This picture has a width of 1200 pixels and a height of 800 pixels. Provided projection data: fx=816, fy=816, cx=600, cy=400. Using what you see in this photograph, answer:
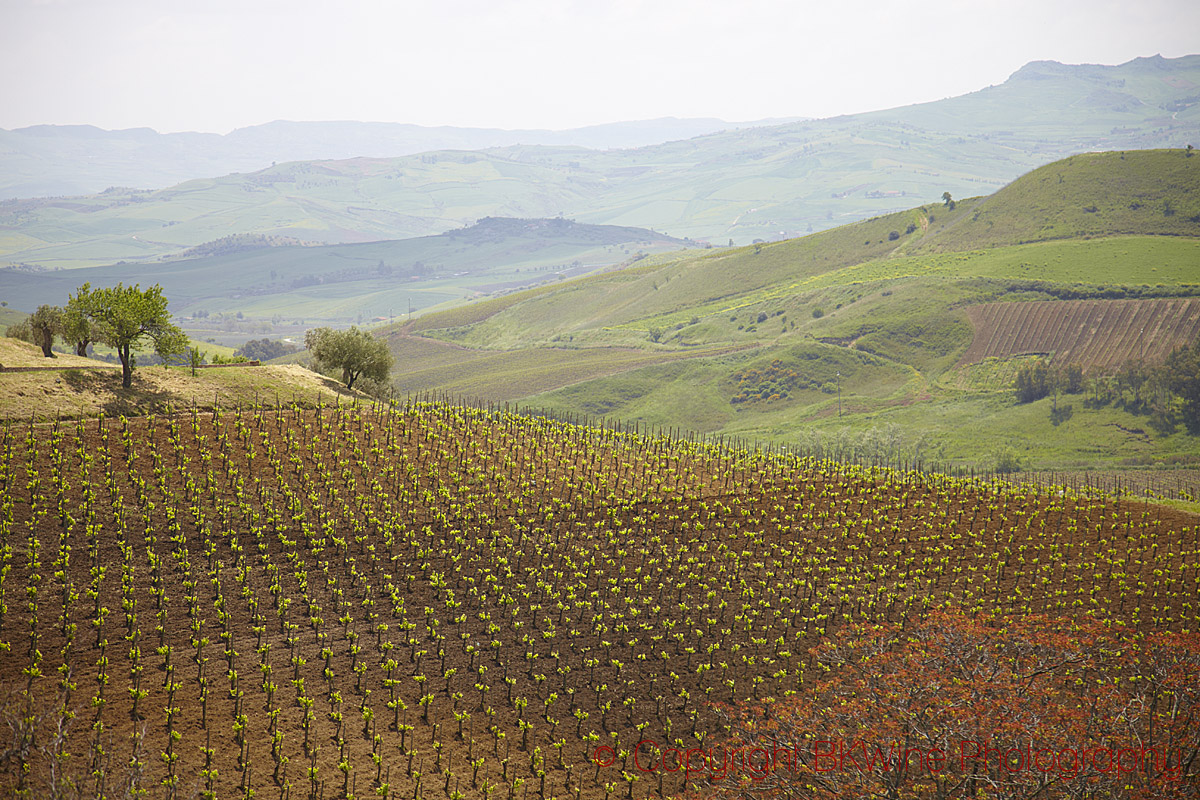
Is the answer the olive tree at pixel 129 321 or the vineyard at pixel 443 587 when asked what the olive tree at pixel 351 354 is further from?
the olive tree at pixel 129 321

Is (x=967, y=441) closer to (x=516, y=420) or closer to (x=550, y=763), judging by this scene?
(x=516, y=420)

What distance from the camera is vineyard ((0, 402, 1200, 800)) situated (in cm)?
2288

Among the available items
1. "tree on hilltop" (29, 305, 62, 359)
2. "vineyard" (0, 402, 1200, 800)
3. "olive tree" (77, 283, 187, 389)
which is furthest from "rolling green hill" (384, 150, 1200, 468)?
"tree on hilltop" (29, 305, 62, 359)

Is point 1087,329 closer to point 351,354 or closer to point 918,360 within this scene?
point 918,360

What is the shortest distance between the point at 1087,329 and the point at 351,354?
5209 inches

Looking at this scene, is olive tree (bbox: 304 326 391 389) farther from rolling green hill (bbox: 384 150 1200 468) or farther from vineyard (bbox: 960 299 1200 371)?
vineyard (bbox: 960 299 1200 371)

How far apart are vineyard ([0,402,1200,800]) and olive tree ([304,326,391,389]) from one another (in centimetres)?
1792

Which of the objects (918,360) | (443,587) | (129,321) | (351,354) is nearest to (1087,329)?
(918,360)

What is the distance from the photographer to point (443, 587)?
106 feet

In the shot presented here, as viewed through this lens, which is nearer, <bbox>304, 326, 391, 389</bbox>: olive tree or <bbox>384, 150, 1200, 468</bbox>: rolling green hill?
<bbox>304, 326, 391, 389</bbox>: olive tree

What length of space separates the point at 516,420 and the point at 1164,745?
38.9m

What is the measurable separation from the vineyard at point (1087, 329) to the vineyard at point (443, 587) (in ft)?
341

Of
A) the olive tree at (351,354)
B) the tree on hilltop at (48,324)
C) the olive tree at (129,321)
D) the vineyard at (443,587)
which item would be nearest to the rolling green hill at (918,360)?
the olive tree at (351,354)

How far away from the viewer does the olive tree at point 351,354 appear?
218 ft
